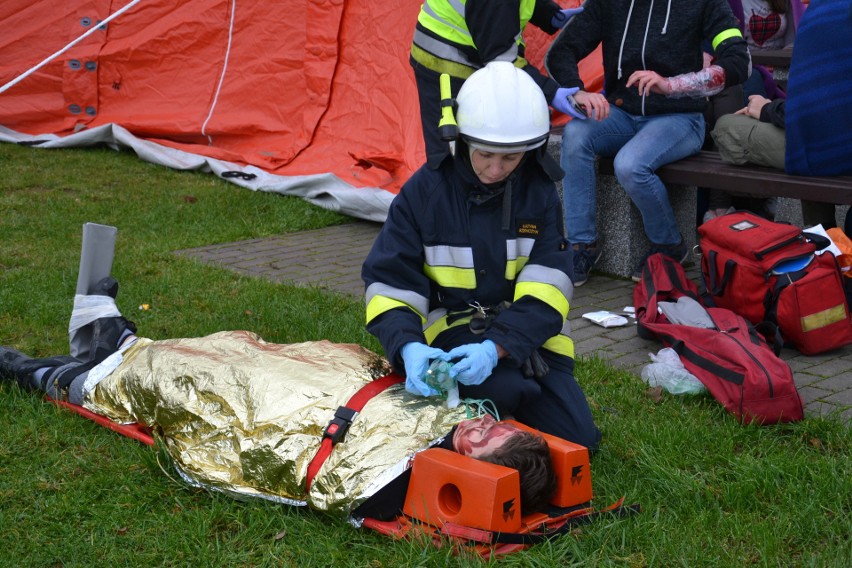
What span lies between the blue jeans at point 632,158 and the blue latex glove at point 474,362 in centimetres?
241

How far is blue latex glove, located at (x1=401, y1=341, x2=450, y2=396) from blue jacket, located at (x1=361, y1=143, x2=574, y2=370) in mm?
147

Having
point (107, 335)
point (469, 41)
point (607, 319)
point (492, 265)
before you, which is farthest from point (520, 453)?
point (469, 41)

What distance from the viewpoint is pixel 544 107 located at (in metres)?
3.23

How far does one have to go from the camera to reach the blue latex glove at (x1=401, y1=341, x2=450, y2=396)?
120 inches

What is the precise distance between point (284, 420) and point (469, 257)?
794 mm

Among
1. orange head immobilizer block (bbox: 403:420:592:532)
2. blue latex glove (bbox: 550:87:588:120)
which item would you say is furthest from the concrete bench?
orange head immobilizer block (bbox: 403:420:592:532)

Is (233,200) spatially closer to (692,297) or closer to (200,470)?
(692,297)

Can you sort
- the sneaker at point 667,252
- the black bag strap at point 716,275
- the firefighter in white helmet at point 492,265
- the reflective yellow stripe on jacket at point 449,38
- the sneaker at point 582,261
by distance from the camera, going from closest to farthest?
the firefighter in white helmet at point 492,265, the black bag strap at point 716,275, the reflective yellow stripe on jacket at point 449,38, the sneaker at point 667,252, the sneaker at point 582,261

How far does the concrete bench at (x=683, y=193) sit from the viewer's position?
492cm

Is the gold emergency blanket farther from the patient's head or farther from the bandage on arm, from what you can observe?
the bandage on arm

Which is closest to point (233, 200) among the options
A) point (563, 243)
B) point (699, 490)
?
point (563, 243)

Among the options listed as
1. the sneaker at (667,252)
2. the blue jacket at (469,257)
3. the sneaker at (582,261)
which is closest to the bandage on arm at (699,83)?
the sneaker at (667,252)

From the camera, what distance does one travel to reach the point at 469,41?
16.0 ft

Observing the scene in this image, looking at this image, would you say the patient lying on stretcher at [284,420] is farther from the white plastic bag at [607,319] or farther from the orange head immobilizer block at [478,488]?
the white plastic bag at [607,319]
